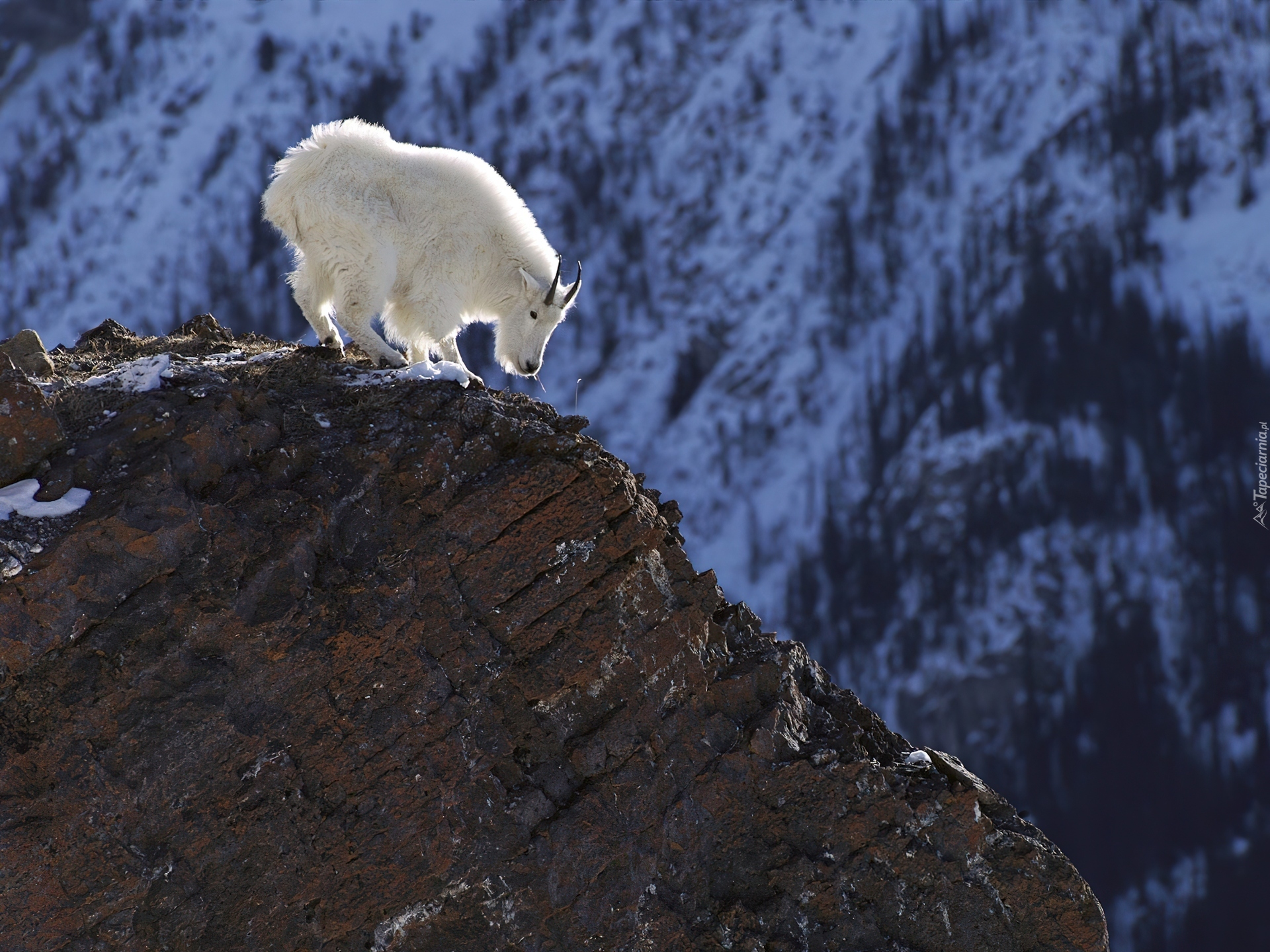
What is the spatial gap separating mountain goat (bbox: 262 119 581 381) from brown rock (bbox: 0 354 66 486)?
2.14 meters

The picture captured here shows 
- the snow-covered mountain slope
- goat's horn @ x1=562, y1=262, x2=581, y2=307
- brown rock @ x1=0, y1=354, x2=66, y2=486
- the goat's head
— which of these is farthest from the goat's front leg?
the snow-covered mountain slope

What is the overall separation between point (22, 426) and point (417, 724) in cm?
252

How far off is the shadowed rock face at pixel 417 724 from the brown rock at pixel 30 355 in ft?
0.51

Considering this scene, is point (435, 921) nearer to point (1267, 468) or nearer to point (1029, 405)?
point (1267, 468)

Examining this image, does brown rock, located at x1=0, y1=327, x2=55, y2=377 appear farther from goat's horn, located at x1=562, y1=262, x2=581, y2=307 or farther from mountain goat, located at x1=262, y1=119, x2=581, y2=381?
goat's horn, located at x1=562, y1=262, x2=581, y2=307

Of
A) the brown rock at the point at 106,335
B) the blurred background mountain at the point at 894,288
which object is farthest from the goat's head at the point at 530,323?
the blurred background mountain at the point at 894,288

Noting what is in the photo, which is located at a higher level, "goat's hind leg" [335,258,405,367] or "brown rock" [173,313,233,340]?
"goat's hind leg" [335,258,405,367]

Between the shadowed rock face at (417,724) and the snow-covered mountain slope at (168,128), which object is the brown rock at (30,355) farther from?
the snow-covered mountain slope at (168,128)

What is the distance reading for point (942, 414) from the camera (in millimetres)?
70688

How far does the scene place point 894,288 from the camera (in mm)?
75125

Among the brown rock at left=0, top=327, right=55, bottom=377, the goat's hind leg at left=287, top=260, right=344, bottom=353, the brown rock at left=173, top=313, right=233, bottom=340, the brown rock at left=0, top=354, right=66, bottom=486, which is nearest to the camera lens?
the brown rock at left=0, top=354, right=66, bottom=486

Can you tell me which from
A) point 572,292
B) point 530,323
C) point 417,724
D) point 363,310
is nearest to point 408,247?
point 363,310

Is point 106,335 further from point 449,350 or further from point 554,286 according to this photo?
point 554,286

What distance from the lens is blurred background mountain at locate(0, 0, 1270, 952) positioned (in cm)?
6166
